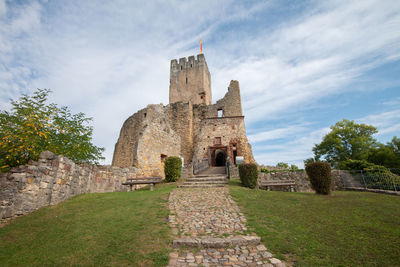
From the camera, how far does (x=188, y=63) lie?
106 ft

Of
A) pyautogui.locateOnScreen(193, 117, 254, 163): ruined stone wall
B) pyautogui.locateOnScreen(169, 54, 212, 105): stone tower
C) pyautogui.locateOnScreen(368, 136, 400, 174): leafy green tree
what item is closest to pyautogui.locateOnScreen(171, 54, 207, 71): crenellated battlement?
pyautogui.locateOnScreen(169, 54, 212, 105): stone tower

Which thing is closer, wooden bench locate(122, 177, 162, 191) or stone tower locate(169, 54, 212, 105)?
wooden bench locate(122, 177, 162, 191)

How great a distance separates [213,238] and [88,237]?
2.89m

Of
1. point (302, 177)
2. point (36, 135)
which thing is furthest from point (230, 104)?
point (36, 135)

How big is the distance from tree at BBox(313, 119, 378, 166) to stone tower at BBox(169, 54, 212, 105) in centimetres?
2008

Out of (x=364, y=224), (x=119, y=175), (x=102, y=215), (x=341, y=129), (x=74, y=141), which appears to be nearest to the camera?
(x=364, y=224)

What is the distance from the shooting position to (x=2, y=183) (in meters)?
5.50

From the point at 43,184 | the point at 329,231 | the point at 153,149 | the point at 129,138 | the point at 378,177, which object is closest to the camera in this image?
the point at 329,231

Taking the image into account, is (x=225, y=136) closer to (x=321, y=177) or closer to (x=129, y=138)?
(x=129, y=138)

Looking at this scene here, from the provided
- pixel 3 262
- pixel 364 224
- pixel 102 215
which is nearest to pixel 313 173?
pixel 364 224

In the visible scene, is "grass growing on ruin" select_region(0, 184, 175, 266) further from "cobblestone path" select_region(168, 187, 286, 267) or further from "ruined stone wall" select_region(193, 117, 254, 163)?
"ruined stone wall" select_region(193, 117, 254, 163)

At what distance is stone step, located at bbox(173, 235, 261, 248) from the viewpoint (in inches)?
166

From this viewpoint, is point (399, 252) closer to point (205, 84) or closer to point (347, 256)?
point (347, 256)

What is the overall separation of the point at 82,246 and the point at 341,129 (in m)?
35.5
